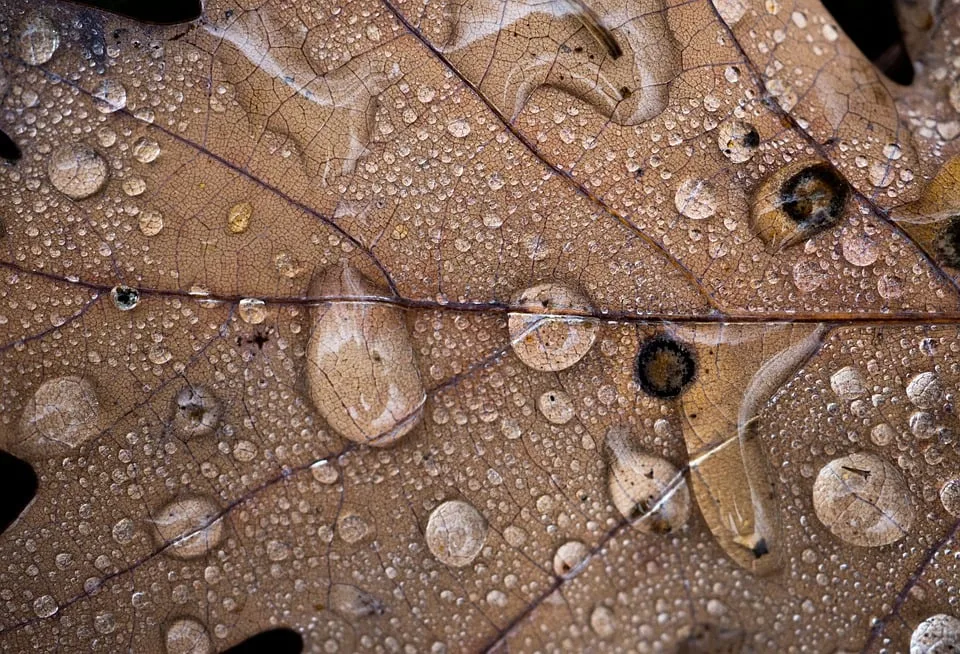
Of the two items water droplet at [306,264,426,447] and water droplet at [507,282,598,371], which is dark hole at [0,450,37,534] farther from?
water droplet at [507,282,598,371]

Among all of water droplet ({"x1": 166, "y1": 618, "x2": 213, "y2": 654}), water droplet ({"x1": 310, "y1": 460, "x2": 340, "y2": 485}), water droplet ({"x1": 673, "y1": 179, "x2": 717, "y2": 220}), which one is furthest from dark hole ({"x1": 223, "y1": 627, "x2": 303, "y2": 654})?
water droplet ({"x1": 673, "y1": 179, "x2": 717, "y2": 220})

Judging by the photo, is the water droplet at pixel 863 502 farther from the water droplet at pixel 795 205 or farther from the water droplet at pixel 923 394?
the water droplet at pixel 795 205

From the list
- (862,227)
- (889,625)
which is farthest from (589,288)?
(889,625)

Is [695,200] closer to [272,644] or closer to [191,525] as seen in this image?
[191,525]

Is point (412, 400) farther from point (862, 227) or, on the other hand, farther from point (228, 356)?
point (862, 227)

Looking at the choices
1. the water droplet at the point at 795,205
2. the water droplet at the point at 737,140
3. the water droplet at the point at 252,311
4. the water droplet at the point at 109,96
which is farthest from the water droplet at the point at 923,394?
the water droplet at the point at 109,96

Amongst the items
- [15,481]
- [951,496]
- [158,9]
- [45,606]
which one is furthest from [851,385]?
[15,481]
